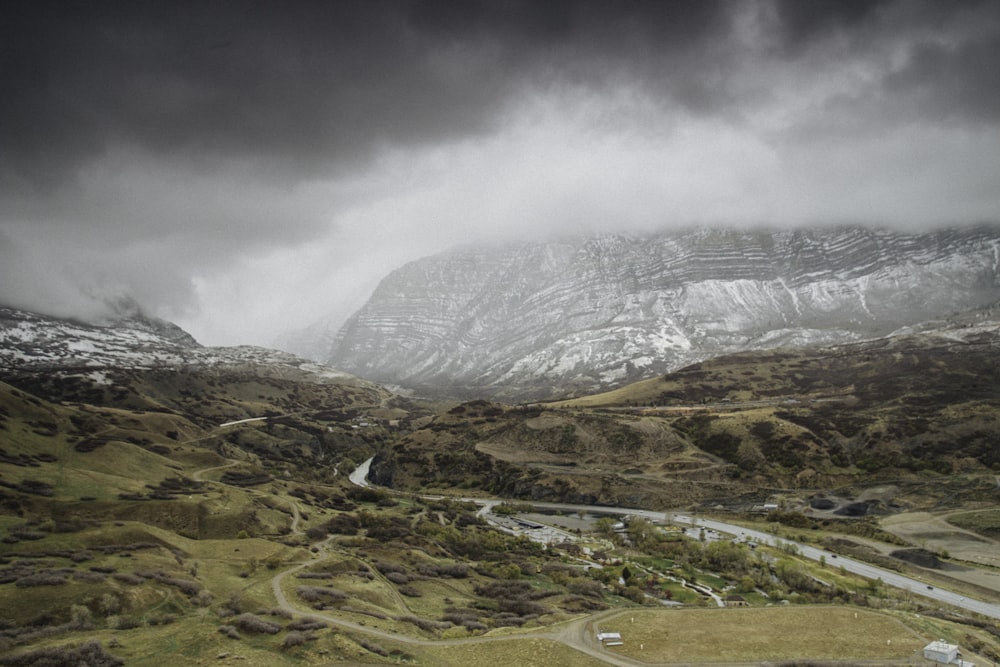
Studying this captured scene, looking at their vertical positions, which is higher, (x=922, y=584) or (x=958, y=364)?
(x=958, y=364)

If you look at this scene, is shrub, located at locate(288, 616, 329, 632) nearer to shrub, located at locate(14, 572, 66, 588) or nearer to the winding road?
the winding road

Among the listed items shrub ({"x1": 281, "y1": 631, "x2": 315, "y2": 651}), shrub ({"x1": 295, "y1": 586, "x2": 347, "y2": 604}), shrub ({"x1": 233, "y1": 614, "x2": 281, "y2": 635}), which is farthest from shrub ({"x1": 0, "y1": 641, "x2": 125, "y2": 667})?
shrub ({"x1": 295, "y1": 586, "x2": 347, "y2": 604})

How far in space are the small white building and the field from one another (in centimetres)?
112

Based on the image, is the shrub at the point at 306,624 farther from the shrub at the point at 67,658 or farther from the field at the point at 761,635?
the field at the point at 761,635

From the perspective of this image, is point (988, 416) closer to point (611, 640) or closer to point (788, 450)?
point (788, 450)

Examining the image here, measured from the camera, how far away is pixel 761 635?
4128cm

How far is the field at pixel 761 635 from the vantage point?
38031 millimetres

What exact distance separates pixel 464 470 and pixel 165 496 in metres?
77.6

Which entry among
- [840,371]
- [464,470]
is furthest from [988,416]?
[464,470]

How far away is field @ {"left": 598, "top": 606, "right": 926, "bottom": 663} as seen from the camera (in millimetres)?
38031

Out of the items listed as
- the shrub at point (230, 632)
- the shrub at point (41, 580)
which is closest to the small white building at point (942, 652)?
the shrub at point (230, 632)

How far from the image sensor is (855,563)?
241 ft

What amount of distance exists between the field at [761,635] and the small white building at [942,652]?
1.12 meters

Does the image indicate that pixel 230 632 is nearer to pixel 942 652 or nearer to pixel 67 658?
pixel 67 658
